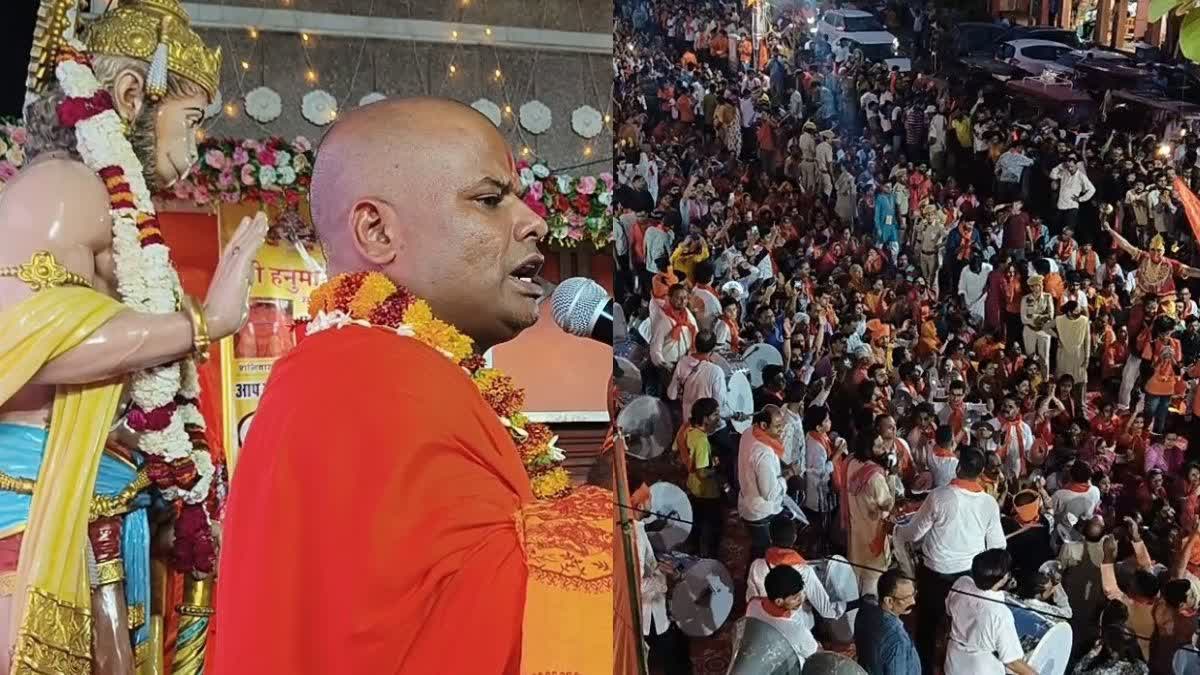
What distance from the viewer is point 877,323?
1496mm

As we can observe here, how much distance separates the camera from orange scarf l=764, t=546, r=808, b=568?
150 centimetres

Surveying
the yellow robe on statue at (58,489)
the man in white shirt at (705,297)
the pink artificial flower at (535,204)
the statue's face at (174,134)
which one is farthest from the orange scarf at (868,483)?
the statue's face at (174,134)

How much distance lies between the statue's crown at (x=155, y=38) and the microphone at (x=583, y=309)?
33.1 inches

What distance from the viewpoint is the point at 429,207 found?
1410mm

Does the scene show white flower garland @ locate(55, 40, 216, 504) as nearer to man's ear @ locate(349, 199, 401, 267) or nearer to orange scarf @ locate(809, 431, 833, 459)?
man's ear @ locate(349, 199, 401, 267)

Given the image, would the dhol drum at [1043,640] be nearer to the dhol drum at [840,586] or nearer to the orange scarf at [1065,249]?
the dhol drum at [840,586]

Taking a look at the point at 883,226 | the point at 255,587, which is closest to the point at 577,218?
the point at 883,226

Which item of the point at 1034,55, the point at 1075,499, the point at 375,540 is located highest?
the point at 1034,55

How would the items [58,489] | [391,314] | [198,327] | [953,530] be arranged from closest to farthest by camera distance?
1. [391,314]
2. [953,530]
3. [58,489]
4. [198,327]

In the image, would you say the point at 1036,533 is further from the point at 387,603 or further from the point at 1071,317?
the point at 387,603

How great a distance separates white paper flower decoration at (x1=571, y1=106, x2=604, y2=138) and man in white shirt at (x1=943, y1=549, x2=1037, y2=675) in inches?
45.7

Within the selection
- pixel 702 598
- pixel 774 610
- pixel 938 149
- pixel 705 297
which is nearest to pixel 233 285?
pixel 705 297

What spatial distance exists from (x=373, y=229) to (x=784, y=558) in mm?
833

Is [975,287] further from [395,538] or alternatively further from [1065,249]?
[395,538]
